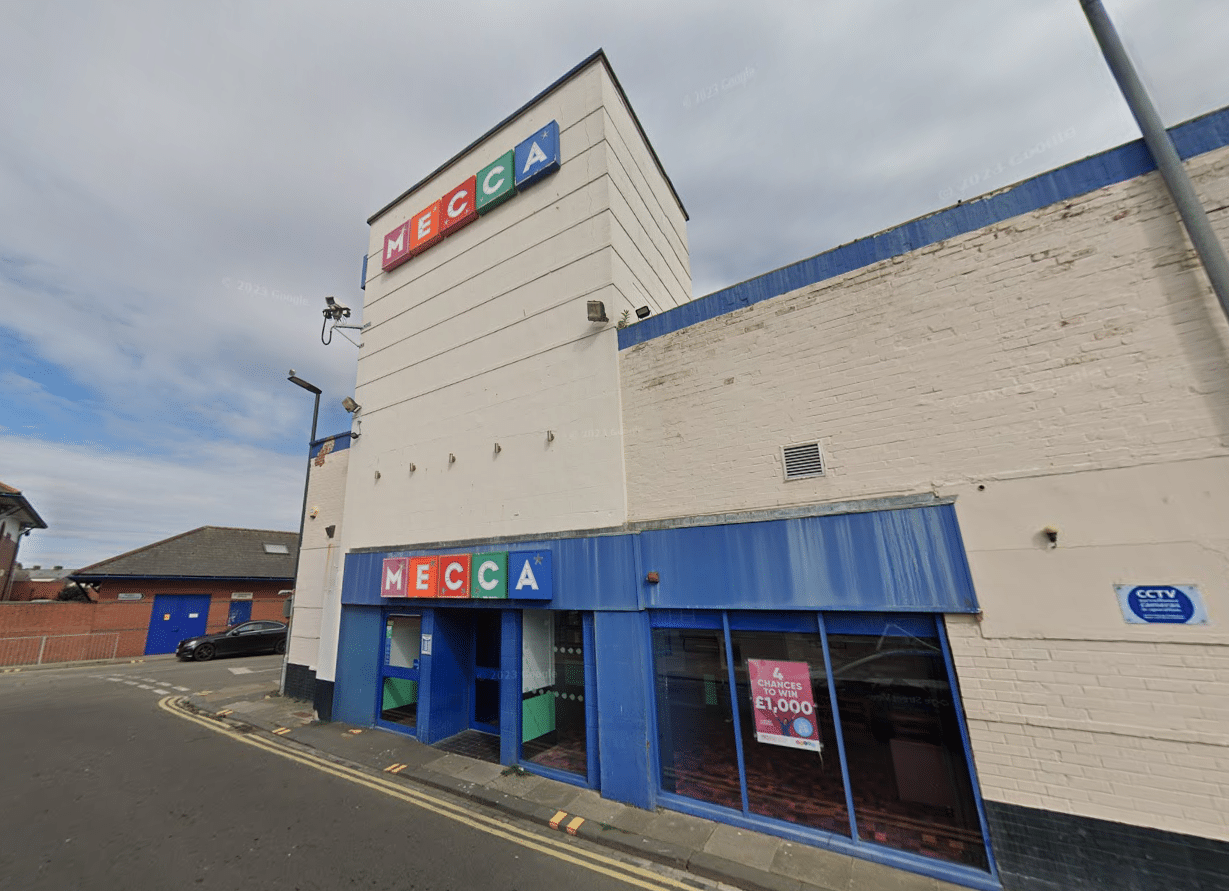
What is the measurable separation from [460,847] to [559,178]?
11218 mm

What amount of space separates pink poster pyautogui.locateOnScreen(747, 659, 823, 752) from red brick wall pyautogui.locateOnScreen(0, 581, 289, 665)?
30.9m

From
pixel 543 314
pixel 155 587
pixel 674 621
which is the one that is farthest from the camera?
pixel 155 587

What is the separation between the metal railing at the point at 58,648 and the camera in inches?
793

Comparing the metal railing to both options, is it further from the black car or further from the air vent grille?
the air vent grille

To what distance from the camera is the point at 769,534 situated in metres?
6.34

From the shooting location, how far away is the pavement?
509 centimetres

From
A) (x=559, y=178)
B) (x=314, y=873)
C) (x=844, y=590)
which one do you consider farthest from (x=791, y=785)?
(x=559, y=178)

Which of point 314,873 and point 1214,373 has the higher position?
point 1214,373

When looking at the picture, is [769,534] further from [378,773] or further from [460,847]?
[378,773]

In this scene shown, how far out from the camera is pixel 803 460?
6.44 metres

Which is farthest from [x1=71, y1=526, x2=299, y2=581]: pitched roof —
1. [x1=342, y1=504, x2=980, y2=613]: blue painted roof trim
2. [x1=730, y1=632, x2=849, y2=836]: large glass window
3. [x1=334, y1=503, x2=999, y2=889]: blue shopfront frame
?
[x1=730, y1=632, x2=849, y2=836]: large glass window

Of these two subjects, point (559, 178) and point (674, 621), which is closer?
point (674, 621)

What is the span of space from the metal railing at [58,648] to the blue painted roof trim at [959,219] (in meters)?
30.3

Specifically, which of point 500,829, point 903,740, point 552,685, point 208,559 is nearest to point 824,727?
point 903,740
